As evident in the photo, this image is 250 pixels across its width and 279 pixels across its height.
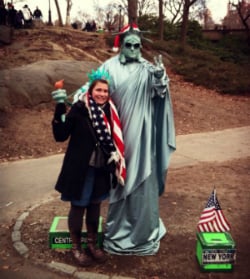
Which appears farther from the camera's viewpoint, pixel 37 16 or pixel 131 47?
pixel 37 16

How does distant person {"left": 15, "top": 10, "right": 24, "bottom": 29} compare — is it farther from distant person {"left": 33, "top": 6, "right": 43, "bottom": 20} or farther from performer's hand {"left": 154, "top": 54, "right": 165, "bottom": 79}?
performer's hand {"left": 154, "top": 54, "right": 165, "bottom": 79}

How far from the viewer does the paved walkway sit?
4427 mm

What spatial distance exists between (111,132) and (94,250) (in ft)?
4.15

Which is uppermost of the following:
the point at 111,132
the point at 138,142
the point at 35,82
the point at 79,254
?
the point at 111,132

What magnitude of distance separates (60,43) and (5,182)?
11535mm

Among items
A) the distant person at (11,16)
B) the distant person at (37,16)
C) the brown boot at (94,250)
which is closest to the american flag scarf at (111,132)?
the brown boot at (94,250)

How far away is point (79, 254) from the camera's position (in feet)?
13.6

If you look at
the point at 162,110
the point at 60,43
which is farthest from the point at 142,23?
the point at 162,110

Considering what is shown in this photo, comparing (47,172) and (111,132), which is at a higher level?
(111,132)

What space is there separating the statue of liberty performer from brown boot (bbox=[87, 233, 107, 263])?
16cm

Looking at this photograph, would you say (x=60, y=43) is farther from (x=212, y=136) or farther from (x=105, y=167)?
(x=105, y=167)

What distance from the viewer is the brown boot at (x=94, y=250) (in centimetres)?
415

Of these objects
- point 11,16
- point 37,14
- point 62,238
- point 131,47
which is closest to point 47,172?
point 62,238

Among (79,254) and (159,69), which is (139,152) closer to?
(159,69)
